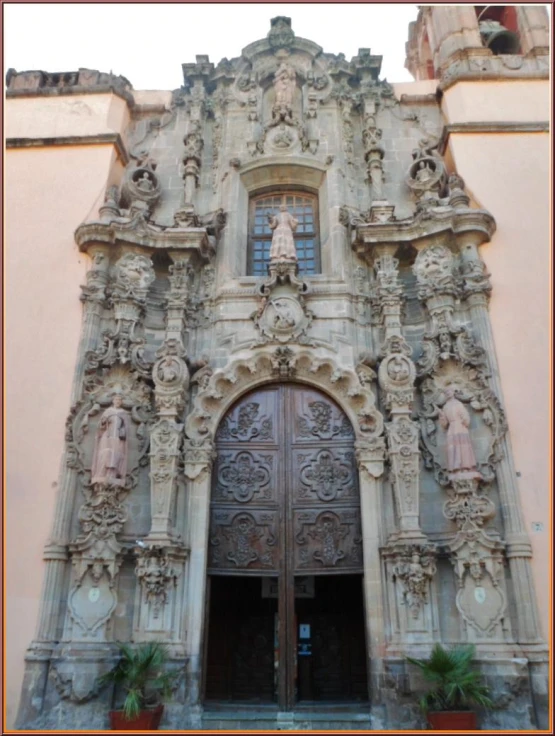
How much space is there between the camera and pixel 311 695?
10391 millimetres

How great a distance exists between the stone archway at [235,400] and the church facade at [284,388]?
0.11 ft

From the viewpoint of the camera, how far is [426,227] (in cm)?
1105

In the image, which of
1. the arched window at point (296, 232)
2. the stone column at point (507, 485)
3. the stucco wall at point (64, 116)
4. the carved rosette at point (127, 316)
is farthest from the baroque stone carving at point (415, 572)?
the stucco wall at point (64, 116)

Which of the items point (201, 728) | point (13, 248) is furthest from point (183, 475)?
point (13, 248)

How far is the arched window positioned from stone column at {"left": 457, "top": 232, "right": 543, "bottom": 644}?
9.70 ft

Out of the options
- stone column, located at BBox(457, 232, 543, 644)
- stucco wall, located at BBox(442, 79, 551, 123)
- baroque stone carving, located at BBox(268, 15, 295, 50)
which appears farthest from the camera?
baroque stone carving, located at BBox(268, 15, 295, 50)

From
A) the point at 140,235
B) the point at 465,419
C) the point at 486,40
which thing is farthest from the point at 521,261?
the point at 486,40

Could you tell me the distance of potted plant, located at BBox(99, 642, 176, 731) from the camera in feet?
25.3

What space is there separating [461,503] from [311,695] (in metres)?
4.34

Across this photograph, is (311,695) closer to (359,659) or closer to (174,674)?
(359,659)

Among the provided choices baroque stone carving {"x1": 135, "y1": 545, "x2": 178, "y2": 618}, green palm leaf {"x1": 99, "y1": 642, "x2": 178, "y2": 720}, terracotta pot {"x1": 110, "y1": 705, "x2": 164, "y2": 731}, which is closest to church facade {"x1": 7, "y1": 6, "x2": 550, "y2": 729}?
baroque stone carving {"x1": 135, "y1": 545, "x2": 178, "y2": 618}

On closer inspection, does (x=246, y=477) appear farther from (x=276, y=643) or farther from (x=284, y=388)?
(x=276, y=643)

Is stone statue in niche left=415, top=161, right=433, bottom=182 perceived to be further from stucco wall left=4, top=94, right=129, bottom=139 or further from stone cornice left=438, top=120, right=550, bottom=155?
stucco wall left=4, top=94, right=129, bottom=139

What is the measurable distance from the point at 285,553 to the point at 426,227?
6157mm
